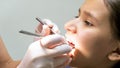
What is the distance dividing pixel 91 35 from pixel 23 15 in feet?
2.09

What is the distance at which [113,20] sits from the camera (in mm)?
838

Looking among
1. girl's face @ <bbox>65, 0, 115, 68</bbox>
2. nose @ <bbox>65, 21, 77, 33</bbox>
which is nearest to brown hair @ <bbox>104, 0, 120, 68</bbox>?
girl's face @ <bbox>65, 0, 115, 68</bbox>

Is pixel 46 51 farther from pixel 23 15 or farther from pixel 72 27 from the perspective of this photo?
pixel 23 15

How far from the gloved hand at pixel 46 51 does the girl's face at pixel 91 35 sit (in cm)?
11

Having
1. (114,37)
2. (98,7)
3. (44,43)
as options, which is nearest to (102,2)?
(98,7)

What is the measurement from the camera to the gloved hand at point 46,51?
738 mm

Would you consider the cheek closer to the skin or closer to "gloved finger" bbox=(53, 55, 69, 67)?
"gloved finger" bbox=(53, 55, 69, 67)

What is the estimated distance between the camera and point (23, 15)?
140 centimetres

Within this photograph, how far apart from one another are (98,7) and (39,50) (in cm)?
26

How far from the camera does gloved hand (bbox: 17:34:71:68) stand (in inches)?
29.1

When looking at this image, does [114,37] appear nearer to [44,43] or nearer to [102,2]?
[102,2]

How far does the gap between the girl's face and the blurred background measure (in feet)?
1.84

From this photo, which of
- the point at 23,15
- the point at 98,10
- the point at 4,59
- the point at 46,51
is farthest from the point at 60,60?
the point at 23,15

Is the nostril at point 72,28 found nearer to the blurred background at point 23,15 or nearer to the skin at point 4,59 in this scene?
the skin at point 4,59
